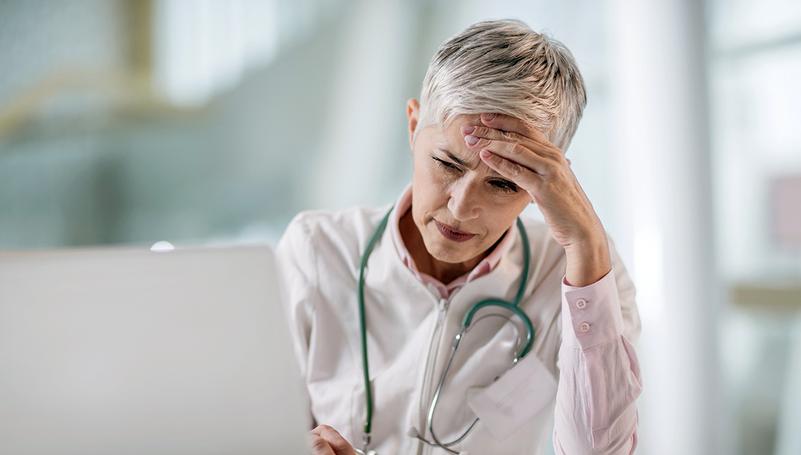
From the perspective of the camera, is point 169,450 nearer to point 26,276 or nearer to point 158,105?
point 26,276

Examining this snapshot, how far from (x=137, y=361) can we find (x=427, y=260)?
A: 741 millimetres

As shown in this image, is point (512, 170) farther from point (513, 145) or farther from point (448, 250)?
point (448, 250)

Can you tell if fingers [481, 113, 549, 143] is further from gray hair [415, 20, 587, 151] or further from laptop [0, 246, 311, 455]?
laptop [0, 246, 311, 455]

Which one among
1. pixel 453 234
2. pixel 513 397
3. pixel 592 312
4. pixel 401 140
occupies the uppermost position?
pixel 401 140

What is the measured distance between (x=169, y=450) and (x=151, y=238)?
9.75 ft

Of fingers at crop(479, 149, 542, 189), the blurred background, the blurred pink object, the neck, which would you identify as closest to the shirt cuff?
fingers at crop(479, 149, 542, 189)

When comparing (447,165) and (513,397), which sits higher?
(447,165)

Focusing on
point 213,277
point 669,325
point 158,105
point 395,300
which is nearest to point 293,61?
point 158,105

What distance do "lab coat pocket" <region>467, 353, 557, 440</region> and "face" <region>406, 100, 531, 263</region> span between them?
0.19 m

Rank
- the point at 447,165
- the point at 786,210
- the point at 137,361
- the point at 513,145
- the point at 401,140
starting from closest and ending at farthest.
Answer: the point at 137,361 < the point at 513,145 < the point at 447,165 < the point at 786,210 < the point at 401,140

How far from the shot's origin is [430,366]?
126 centimetres

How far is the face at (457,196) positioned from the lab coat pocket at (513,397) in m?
0.19

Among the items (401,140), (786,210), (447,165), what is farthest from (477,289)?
(401,140)

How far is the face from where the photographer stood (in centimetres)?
114
